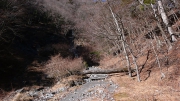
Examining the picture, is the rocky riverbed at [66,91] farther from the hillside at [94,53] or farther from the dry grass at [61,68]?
the dry grass at [61,68]

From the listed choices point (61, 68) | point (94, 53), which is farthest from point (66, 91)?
point (94, 53)

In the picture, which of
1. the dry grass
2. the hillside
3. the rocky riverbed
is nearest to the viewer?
the hillside

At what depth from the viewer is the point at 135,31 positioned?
107ft

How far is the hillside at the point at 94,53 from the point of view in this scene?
525 inches

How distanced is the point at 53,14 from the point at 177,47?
1371 inches

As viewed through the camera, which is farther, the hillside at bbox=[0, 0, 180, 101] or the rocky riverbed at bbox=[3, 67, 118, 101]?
the rocky riverbed at bbox=[3, 67, 118, 101]

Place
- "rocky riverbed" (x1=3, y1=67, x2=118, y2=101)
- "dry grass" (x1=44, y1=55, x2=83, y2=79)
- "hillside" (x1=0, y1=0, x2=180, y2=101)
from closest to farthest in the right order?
"hillside" (x1=0, y1=0, x2=180, y2=101), "rocky riverbed" (x1=3, y1=67, x2=118, y2=101), "dry grass" (x1=44, y1=55, x2=83, y2=79)

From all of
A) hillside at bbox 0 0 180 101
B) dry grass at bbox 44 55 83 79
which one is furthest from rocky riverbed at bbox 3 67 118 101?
dry grass at bbox 44 55 83 79

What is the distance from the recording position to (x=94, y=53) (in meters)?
38.0

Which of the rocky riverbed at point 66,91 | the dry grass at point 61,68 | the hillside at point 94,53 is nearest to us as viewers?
the hillside at point 94,53

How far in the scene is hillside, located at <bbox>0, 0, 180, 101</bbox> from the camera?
1334 centimetres

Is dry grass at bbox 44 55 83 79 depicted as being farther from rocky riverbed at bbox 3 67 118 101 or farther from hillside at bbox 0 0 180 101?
rocky riverbed at bbox 3 67 118 101

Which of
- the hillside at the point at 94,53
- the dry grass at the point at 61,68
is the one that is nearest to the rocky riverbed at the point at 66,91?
the hillside at the point at 94,53

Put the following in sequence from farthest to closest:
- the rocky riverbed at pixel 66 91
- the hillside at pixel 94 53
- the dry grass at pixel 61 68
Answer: the dry grass at pixel 61 68 → the rocky riverbed at pixel 66 91 → the hillside at pixel 94 53
